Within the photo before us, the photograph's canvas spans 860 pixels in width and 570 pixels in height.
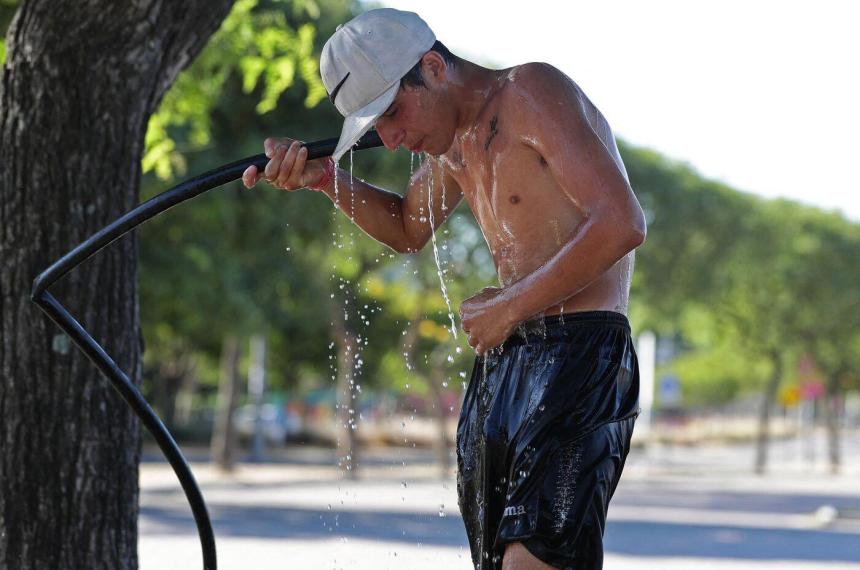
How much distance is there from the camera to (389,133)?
3328 mm

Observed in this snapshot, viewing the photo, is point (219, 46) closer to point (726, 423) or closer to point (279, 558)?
point (279, 558)

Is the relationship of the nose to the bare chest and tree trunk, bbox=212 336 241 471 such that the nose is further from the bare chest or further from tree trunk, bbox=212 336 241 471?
tree trunk, bbox=212 336 241 471

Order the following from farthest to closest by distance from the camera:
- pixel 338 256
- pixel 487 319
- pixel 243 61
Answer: pixel 338 256, pixel 243 61, pixel 487 319

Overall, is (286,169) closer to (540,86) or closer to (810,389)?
(540,86)

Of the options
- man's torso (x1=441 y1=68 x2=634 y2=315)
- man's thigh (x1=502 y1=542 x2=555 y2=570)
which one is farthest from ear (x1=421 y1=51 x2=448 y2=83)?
man's thigh (x1=502 y1=542 x2=555 y2=570)

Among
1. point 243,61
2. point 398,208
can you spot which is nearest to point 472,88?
point 398,208

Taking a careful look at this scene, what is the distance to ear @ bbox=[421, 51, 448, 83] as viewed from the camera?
3.27 meters

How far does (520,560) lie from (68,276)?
2.42m

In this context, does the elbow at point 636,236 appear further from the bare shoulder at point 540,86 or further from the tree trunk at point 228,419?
the tree trunk at point 228,419

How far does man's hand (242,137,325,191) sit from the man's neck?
1.62ft

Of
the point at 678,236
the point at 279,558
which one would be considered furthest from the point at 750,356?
the point at 279,558

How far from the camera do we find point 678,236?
124 feet

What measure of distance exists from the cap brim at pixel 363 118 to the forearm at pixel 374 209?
43 cm

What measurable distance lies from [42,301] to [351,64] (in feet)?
4.86
